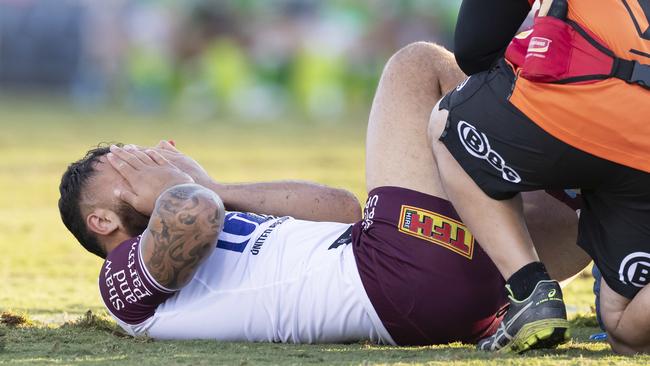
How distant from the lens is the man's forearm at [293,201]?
12.8 feet

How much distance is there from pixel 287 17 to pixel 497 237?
17.8 m

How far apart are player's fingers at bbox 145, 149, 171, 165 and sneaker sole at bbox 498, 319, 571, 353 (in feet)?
4.33

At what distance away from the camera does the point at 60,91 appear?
886 inches

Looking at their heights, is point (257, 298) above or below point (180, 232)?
below

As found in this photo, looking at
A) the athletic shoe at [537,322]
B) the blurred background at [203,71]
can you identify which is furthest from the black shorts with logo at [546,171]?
the blurred background at [203,71]

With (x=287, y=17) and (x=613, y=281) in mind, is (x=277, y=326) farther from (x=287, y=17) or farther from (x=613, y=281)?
(x=287, y=17)

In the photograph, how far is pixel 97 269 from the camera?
5414 millimetres

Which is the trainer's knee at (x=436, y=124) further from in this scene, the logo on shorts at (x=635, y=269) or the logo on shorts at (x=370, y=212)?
the logo on shorts at (x=635, y=269)

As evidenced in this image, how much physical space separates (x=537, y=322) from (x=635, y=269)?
1.19 ft

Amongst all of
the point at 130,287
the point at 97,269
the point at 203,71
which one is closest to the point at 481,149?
the point at 130,287

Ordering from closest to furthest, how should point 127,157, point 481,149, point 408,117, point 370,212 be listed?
point 481,149
point 370,212
point 408,117
point 127,157

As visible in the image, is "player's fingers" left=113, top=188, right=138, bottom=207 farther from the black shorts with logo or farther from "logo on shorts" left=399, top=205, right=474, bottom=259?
the black shorts with logo

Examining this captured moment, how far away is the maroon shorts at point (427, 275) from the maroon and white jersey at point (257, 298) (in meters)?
0.06

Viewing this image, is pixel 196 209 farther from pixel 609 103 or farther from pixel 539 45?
pixel 609 103
